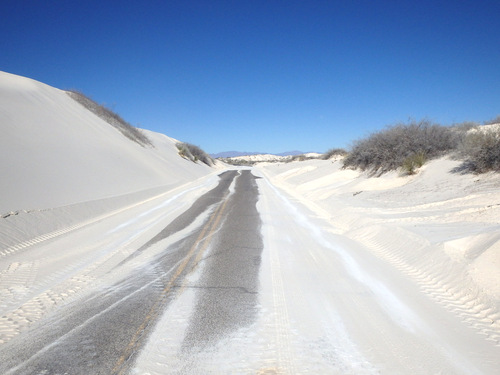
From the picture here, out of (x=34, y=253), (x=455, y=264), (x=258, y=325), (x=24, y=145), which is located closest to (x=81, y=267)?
(x=34, y=253)

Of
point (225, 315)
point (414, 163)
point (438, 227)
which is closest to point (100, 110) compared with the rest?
point (414, 163)

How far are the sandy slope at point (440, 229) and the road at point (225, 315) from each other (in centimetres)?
48

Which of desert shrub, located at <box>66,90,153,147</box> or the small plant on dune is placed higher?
desert shrub, located at <box>66,90,153,147</box>

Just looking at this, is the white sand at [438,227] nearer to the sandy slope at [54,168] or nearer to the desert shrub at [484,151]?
the desert shrub at [484,151]

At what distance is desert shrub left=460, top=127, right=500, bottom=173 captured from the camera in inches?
456

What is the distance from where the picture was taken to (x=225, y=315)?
15.3 feet

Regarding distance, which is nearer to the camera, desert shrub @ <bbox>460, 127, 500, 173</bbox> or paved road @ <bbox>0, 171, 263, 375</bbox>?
paved road @ <bbox>0, 171, 263, 375</bbox>

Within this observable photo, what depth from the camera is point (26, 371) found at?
11.1 ft

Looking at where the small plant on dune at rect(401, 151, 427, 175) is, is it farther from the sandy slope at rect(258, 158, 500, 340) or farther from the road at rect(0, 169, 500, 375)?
the road at rect(0, 169, 500, 375)

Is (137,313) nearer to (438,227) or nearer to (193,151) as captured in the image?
(438,227)

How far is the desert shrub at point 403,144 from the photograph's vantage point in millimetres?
17561

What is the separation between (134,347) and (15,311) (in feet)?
7.13

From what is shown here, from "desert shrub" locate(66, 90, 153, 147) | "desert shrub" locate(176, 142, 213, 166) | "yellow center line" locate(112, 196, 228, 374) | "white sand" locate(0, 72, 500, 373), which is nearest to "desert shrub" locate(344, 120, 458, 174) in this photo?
"white sand" locate(0, 72, 500, 373)

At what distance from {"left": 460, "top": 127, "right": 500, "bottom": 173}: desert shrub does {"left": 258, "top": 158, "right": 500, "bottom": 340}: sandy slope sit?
492 millimetres
